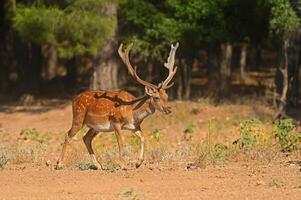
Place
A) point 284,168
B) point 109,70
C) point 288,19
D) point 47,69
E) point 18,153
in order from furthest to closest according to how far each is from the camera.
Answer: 1. point 47,69
2. point 109,70
3. point 288,19
4. point 18,153
5. point 284,168

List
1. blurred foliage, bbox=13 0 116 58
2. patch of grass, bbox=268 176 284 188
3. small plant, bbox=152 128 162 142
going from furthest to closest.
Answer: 1. blurred foliage, bbox=13 0 116 58
2. small plant, bbox=152 128 162 142
3. patch of grass, bbox=268 176 284 188

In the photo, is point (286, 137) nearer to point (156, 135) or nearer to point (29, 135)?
point (156, 135)

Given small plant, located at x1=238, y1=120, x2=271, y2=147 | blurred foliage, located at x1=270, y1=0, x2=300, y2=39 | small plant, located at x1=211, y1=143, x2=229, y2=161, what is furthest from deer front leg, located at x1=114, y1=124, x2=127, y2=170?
blurred foliage, located at x1=270, y1=0, x2=300, y2=39

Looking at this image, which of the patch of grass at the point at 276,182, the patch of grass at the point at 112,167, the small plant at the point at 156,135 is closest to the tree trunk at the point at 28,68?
the small plant at the point at 156,135

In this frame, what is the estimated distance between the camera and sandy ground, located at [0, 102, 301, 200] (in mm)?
9867

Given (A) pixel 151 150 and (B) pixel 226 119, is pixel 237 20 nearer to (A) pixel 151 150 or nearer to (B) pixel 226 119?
(B) pixel 226 119

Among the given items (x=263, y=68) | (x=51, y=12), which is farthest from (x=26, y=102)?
(x=263, y=68)

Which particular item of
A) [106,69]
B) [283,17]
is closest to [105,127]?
[283,17]

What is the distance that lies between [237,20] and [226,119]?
4733 millimetres

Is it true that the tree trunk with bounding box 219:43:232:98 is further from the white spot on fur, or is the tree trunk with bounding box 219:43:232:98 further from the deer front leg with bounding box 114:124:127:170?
the deer front leg with bounding box 114:124:127:170

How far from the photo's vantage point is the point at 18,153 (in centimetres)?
1423

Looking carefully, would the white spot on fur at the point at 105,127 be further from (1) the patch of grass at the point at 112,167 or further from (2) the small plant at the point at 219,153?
(2) the small plant at the point at 219,153

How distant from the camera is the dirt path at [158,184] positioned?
9844 mm

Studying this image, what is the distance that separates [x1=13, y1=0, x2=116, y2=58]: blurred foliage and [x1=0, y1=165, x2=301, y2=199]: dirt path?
1084 cm
